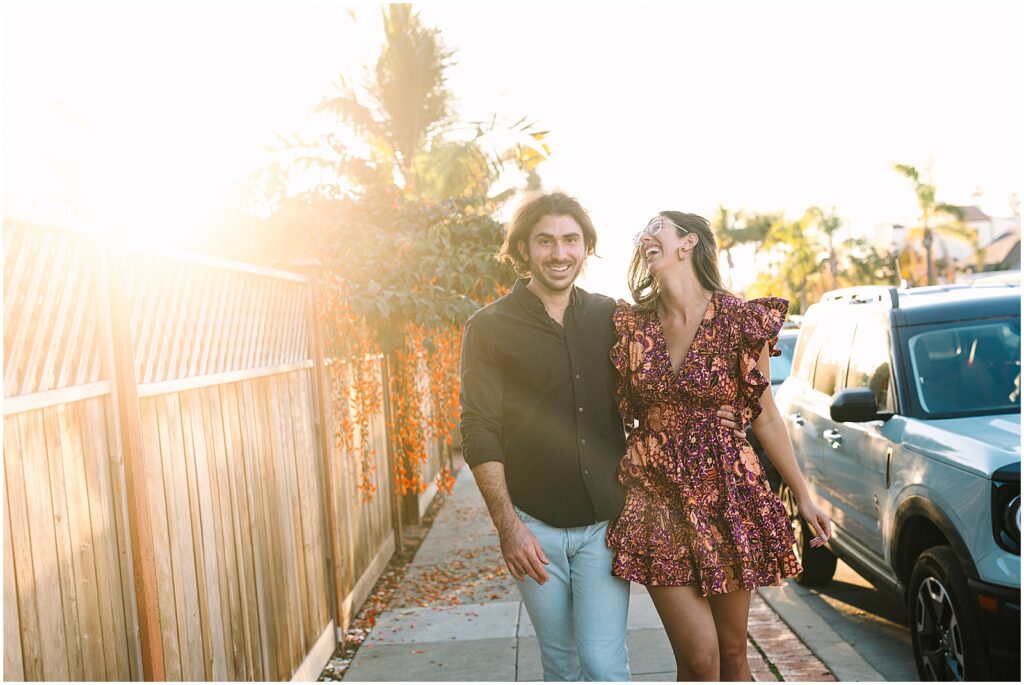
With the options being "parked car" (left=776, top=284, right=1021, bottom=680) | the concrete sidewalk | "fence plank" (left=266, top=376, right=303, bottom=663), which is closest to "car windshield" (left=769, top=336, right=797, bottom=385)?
"parked car" (left=776, top=284, right=1021, bottom=680)

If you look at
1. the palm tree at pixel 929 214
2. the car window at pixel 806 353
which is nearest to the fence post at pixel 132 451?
the car window at pixel 806 353

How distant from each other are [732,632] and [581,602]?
0.52 metres

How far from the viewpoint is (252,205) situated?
8.32 metres

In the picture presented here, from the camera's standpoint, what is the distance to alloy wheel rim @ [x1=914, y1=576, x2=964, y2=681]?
4734mm

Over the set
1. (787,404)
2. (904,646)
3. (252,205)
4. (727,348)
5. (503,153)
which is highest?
(503,153)

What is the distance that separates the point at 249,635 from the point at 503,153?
979cm

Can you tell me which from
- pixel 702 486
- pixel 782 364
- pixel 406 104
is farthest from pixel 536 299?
pixel 406 104

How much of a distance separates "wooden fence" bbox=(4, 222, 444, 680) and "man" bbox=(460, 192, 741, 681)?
1106 mm

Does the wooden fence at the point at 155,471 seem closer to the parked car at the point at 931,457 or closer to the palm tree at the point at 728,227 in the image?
the parked car at the point at 931,457

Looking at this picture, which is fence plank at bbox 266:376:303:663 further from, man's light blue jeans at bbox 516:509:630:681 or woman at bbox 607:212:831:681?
woman at bbox 607:212:831:681

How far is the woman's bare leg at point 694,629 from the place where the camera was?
11.5ft

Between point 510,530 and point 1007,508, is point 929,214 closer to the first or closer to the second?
point 1007,508

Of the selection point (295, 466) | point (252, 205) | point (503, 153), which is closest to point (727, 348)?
point (295, 466)

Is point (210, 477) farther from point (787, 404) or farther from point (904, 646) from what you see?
point (787, 404)
